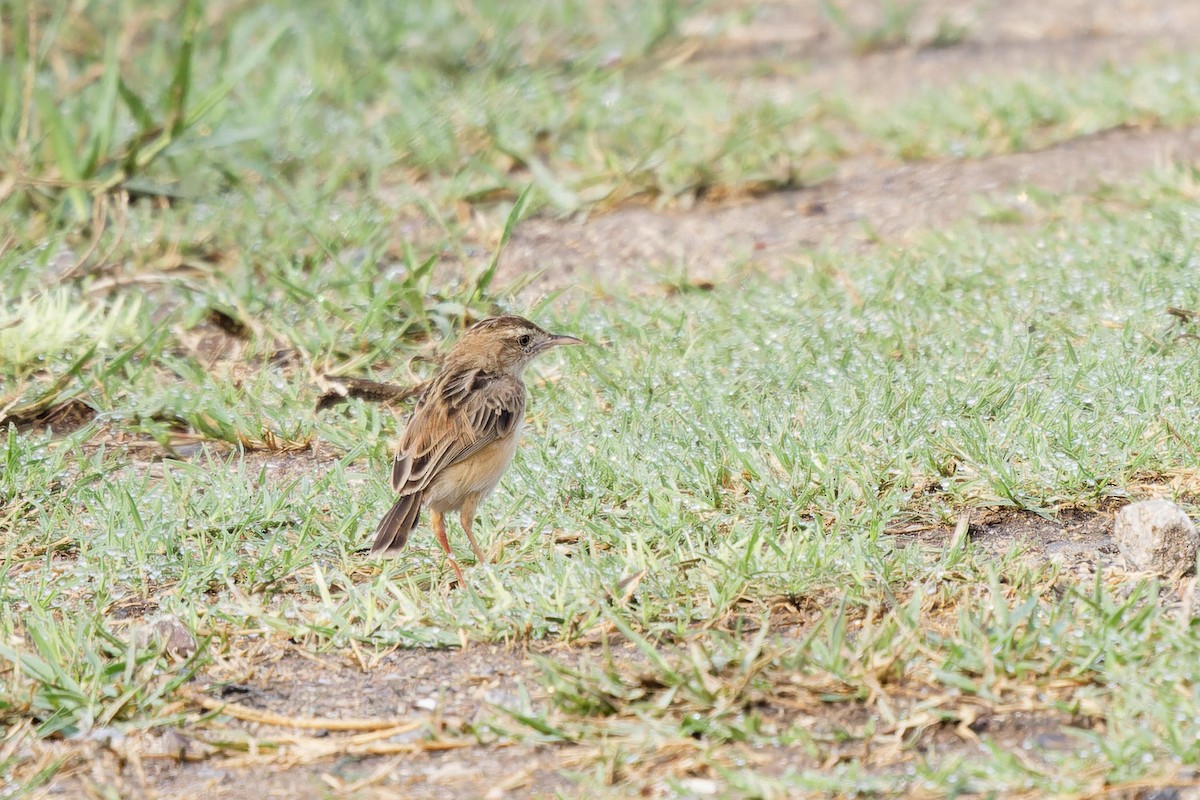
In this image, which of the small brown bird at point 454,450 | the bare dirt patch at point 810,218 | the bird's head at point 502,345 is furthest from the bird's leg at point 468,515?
the bare dirt patch at point 810,218

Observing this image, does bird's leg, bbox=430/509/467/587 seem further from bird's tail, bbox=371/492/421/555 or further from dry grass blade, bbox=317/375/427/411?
dry grass blade, bbox=317/375/427/411

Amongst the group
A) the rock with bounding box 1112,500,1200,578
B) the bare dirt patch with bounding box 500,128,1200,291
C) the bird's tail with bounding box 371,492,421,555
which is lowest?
the bare dirt patch with bounding box 500,128,1200,291

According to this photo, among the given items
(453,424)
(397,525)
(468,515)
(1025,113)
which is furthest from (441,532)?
(1025,113)

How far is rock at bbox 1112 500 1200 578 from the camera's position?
4289 mm

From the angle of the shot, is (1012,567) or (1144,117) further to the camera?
(1144,117)

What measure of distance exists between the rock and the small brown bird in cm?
192

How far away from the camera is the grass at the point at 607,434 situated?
383 cm

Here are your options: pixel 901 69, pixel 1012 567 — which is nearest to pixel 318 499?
pixel 1012 567

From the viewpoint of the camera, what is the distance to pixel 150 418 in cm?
601

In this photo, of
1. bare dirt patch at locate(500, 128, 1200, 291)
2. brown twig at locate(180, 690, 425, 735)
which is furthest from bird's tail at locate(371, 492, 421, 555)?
bare dirt patch at locate(500, 128, 1200, 291)

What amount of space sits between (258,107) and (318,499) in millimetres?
4404

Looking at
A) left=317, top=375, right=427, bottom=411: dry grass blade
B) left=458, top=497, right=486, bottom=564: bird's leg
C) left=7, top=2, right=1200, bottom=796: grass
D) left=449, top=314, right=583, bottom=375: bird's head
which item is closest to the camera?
left=7, top=2, right=1200, bottom=796: grass

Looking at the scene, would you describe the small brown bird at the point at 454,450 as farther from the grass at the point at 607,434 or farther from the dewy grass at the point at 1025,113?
the dewy grass at the point at 1025,113

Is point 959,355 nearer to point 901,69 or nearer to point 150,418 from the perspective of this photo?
point 150,418
